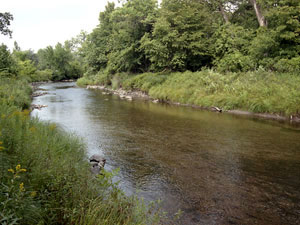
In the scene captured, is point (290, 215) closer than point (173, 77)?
Yes

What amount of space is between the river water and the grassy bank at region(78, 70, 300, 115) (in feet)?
5.33

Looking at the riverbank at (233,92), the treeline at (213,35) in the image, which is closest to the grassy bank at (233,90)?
the riverbank at (233,92)

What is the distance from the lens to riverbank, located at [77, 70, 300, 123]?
14134mm

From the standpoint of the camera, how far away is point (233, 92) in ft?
57.2

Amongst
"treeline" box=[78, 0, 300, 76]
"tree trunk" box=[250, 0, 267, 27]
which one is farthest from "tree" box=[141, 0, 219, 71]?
"tree trunk" box=[250, 0, 267, 27]

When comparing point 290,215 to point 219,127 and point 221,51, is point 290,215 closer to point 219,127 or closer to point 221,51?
point 219,127

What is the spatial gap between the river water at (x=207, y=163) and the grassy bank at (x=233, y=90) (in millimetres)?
1625

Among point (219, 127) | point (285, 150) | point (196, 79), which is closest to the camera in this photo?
point (285, 150)

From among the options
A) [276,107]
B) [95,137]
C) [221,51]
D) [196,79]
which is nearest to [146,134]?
[95,137]

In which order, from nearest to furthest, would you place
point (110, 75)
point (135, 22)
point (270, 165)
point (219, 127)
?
point (270, 165)
point (219, 127)
point (135, 22)
point (110, 75)

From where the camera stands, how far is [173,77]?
24.3 m

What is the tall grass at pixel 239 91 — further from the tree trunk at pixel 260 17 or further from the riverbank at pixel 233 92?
the tree trunk at pixel 260 17

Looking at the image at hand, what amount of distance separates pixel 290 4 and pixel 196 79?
27.9ft

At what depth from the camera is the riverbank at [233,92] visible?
14134mm
